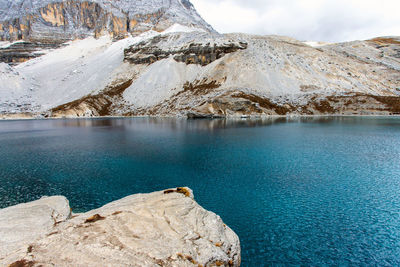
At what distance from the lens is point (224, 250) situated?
10.2 m

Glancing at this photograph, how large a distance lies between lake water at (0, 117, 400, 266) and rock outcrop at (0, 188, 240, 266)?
128 inches

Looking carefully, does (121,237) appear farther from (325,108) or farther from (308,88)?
(308,88)

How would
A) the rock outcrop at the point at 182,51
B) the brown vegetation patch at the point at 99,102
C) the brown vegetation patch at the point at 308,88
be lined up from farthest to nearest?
1. the rock outcrop at the point at 182,51
2. the brown vegetation patch at the point at 99,102
3. the brown vegetation patch at the point at 308,88

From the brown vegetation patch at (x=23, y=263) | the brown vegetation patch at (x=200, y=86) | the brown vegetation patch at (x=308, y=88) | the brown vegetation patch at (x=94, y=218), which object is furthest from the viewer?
the brown vegetation patch at (x=200, y=86)

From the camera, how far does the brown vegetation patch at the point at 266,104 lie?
105 m

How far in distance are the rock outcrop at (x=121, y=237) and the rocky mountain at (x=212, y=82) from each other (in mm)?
90339

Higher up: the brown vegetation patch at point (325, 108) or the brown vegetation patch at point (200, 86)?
the brown vegetation patch at point (200, 86)

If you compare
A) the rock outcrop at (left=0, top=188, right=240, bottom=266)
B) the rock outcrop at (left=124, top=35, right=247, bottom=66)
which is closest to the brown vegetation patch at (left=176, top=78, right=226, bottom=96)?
the rock outcrop at (left=124, top=35, right=247, bottom=66)

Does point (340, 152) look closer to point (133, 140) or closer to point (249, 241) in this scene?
point (249, 241)

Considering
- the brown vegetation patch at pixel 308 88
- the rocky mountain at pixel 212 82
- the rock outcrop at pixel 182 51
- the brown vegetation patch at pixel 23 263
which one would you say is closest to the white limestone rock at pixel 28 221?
the brown vegetation patch at pixel 23 263

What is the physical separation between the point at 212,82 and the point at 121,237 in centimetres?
12263

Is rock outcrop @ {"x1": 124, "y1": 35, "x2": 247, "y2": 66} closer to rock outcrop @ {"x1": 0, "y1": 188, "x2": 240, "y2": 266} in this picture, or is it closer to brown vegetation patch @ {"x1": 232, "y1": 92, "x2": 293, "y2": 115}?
brown vegetation patch @ {"x1": 232, "y1": 92, "x2": 293, "y2": 115}

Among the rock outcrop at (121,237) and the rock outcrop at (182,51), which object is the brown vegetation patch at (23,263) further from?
the rock outcrop at (182,51)

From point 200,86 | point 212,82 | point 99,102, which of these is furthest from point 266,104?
point 99,102
